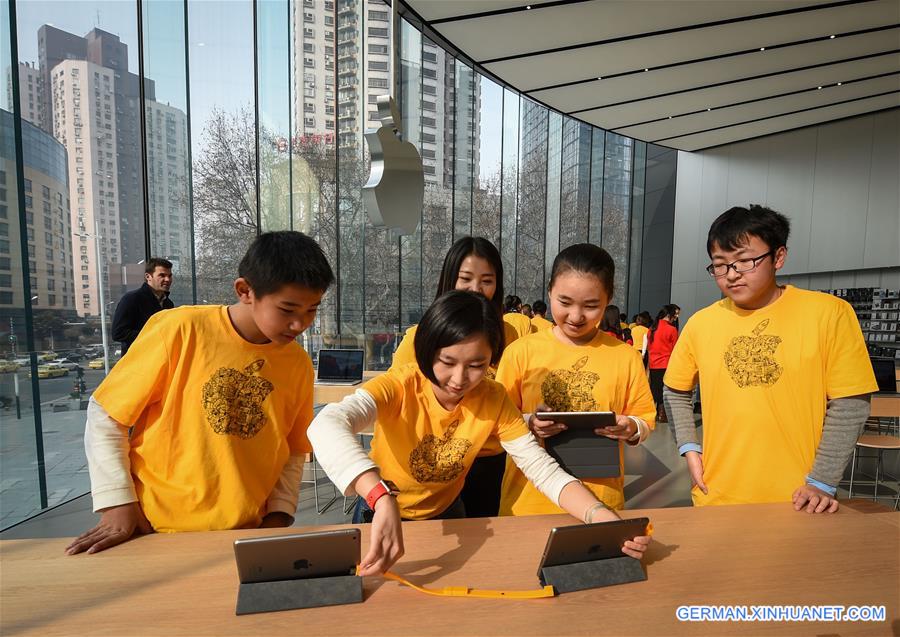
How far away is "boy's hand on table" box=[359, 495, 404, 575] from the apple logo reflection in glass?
71 centimetres

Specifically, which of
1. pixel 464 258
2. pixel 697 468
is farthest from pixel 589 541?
pixel 464 258

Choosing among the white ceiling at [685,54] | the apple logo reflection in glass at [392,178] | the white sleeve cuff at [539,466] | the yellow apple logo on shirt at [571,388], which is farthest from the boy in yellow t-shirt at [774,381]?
the white ceiling at [685,54]

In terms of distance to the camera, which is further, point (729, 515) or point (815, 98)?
point (815, 98)

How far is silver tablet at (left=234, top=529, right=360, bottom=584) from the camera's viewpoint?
77cm

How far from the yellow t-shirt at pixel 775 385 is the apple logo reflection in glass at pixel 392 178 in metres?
1.00

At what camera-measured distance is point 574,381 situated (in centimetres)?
147

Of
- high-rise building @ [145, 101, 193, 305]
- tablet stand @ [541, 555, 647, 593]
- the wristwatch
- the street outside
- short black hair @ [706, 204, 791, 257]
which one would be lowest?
the street outside

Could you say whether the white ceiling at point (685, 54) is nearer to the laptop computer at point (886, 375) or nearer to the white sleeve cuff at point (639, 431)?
the laptop computer at point (886, 375)

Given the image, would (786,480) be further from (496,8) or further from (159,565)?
(496,8)

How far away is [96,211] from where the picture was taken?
3.60m

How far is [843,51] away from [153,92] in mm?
8281

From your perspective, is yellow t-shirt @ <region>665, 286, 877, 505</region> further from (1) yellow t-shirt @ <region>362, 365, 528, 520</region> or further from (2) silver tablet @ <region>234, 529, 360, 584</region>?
(2) silver tablet @ <region>234, 529, 360, 584</region>

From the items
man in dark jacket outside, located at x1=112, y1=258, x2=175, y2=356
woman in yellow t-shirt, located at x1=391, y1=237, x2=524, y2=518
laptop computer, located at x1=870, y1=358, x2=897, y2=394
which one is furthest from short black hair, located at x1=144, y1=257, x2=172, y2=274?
laptop computer, located at x1=870, y1=358, x2=897, y2=394

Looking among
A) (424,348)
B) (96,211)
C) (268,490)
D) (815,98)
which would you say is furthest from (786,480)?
(815,98)
